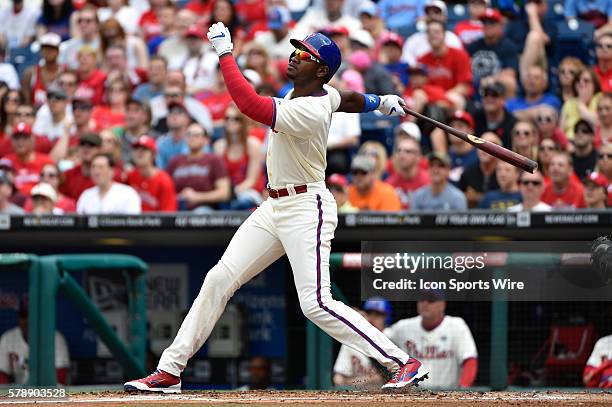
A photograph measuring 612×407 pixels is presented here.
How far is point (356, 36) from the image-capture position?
11.4 meters

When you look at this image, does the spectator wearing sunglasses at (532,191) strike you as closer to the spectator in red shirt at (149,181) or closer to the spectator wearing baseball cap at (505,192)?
the spectator wearing baseball cap at (505,192)

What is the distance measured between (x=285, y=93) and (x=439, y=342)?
368 centimetres

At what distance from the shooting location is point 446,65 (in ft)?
36.9

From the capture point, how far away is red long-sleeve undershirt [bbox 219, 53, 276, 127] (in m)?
5.55

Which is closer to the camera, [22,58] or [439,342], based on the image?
[439,342]

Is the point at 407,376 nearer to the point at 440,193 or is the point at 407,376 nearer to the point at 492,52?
the point at 440,193

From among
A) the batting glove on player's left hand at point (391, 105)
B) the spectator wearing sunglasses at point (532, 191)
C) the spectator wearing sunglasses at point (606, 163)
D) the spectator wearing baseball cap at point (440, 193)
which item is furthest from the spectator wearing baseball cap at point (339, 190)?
the batting glove on player's left hand at point (391, 105)

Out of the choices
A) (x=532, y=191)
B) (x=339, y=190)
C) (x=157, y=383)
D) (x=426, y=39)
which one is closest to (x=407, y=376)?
(x=157, y=383)

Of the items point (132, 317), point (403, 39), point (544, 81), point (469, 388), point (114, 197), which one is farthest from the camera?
point (403, 39)

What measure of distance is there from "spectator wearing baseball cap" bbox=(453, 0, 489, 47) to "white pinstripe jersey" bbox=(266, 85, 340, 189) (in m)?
5.92

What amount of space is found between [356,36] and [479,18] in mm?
1126

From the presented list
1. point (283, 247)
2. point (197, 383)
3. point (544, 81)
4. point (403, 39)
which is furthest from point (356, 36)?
point (283, 247)

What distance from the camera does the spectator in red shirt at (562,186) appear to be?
894 centimetres

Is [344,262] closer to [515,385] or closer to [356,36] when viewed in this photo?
[515,385]
